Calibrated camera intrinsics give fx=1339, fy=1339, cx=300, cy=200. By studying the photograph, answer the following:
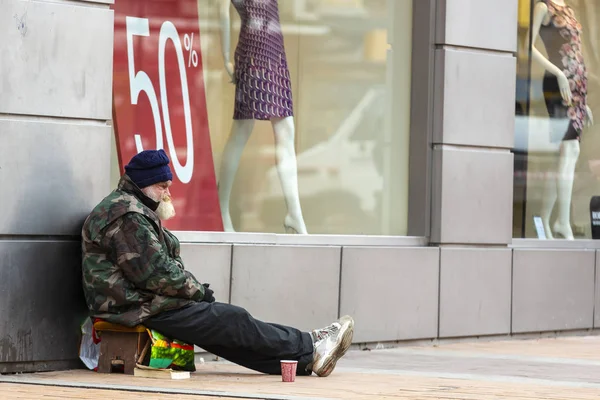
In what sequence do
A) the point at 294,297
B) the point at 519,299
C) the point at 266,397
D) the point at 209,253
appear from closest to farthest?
the point at 266,397
the point at 209,253
the point at 294,297
the point at 519,299

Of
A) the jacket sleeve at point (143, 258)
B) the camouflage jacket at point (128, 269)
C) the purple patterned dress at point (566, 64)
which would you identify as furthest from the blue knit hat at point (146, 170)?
the purple patterned dress at point (566, 64)

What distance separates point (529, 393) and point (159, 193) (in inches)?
94.0

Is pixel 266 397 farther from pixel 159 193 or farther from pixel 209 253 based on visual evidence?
pixel 209 253

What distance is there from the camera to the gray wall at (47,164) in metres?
7.73

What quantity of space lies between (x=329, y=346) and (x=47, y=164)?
6.49 ft

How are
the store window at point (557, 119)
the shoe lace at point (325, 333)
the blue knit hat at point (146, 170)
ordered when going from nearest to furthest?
the blue knit hat at point (146, 170), the shoe lace at point (325, 333), the store window at point (557, 119)

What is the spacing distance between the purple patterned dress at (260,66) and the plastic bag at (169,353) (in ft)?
8.48

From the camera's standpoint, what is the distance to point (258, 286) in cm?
934

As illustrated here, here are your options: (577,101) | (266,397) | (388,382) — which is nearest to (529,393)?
(388,382)

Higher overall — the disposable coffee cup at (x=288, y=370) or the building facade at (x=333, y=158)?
the building facade at (x=333, y=158)

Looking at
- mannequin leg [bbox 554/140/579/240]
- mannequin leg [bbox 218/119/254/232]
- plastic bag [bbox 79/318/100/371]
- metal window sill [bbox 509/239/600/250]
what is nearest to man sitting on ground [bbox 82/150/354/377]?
plastic bag [bbox 79/318/100/371]

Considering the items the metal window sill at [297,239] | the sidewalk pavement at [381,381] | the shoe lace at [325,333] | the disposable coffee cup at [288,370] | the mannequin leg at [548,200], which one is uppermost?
the mannequin leg at [548,200]

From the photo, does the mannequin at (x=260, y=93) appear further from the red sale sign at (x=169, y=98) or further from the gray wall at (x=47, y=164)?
the gray wall at (x=47, y=164)

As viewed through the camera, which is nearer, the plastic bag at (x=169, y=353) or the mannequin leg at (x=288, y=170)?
the plastic bag at (x=169, y=353)
